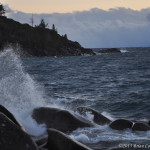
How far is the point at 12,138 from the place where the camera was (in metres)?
5.75

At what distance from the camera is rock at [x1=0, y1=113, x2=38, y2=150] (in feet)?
18.8

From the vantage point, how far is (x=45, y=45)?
133250 mm

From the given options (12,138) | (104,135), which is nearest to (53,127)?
(104,135)

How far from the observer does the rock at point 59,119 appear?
12273mm

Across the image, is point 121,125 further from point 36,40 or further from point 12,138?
point 36,40

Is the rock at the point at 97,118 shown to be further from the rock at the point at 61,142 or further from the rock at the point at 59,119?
the rock at the point at 61,142

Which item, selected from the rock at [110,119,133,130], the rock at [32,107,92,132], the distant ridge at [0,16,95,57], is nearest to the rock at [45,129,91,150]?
the rock at [32,107,92,132]

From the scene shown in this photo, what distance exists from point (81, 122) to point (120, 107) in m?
7.28

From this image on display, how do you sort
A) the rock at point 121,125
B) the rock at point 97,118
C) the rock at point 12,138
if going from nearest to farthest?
the rock at point 12,138 < the rock at point 121,125 < the rock at point 97,118

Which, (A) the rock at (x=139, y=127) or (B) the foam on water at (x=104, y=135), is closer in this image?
(B) the foam on water at (x=104, y=135)

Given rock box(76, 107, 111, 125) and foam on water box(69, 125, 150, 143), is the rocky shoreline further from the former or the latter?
foam on water box(69, 125, 150, 143)

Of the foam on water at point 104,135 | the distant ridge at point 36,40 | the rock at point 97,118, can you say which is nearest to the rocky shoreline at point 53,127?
the rock at point 97,118

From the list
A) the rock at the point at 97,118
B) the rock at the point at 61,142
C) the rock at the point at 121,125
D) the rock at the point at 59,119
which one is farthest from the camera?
the rock at the point at 97,118

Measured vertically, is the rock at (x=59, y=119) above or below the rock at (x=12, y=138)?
below
